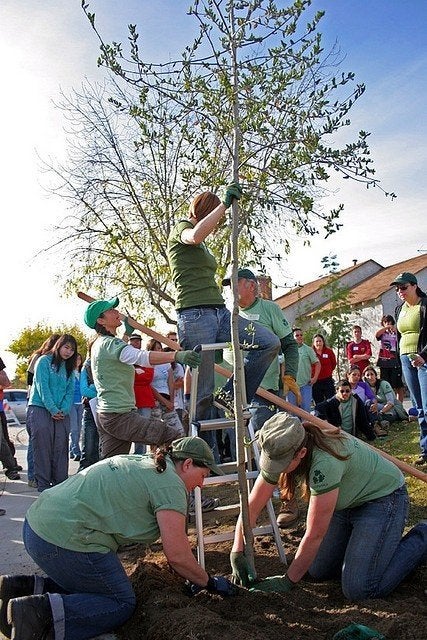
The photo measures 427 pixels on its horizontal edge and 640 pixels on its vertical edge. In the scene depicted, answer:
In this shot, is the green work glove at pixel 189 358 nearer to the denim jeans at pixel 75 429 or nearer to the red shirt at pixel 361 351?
the denim jeans at pixel 75 429

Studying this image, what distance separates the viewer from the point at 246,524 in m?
3.78

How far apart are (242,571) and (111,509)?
98 cm

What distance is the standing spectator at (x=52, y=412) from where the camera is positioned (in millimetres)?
6734

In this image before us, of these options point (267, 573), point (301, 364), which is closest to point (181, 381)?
point (301, 364)

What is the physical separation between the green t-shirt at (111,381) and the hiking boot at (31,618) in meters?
1.94

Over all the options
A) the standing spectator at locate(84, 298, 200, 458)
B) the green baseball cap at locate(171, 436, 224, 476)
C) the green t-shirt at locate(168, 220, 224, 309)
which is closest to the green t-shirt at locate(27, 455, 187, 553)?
the green baseball cap at locate(171, 436, 224, 476)

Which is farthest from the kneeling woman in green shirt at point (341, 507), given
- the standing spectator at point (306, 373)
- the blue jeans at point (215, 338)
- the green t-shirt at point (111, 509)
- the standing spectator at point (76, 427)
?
the standing spectator at point (76, 427)

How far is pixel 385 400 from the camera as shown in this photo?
11.5 m

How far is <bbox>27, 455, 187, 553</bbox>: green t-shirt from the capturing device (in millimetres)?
3385

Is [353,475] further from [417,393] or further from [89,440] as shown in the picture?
[89,440]

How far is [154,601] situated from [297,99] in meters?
3.48

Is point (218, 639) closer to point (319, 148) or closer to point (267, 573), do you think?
point (267, 573)

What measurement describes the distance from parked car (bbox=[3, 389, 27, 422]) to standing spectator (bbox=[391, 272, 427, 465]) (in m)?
17.8

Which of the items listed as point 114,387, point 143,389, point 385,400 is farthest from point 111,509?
point 385,400
